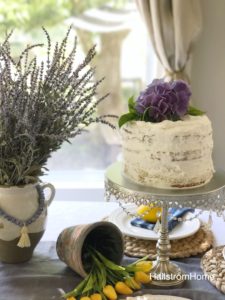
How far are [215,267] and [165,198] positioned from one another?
25 cm

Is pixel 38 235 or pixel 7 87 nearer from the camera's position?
pixel 7 87

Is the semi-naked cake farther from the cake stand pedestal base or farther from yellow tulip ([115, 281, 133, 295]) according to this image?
yellow tulip ([115, 281, 133, 295])

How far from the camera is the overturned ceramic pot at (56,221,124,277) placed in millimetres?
1104

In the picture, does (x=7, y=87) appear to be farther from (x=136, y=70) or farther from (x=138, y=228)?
(x=136, y=70)

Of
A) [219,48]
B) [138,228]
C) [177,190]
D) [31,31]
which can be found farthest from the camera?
[31,31]

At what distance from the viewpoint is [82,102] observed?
1.14 metres

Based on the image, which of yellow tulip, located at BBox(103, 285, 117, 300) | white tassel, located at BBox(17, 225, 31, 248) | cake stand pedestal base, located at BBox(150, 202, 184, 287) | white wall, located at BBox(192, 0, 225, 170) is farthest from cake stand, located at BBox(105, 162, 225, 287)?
white wall, located at BBox(192, 0, 225, 170)

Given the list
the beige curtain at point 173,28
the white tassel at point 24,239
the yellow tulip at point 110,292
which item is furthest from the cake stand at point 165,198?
the beige curtain at point 173,28

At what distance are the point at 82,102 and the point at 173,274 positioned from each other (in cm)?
46

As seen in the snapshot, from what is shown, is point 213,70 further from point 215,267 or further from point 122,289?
point 122,289

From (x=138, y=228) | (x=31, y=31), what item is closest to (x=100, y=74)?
(x=31, y=31)

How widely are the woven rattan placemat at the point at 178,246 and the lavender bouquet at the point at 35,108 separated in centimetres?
34

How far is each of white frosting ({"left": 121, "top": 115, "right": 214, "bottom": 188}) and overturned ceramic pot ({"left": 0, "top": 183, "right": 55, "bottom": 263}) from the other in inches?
10.7

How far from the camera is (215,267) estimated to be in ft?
3.77
